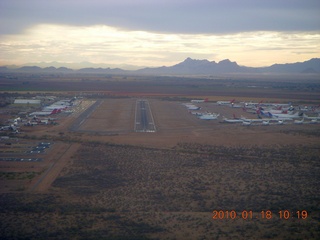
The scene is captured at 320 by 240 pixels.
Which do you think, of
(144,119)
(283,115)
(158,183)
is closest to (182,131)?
(144,119)

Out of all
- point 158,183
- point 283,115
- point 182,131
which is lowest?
point 158,183

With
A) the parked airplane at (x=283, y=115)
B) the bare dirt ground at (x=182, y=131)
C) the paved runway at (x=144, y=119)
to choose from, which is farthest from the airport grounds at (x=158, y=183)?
the parked airplane at (x=283, y=115)

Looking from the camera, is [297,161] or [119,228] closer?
[119,228]


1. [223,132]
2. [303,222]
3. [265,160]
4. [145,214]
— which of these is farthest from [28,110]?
[303,222]

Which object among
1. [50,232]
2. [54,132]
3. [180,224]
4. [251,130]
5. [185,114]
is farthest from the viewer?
[185,114]

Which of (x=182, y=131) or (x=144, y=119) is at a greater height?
(x=144, y=119)

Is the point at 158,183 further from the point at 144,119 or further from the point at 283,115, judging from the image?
the point at 283,115

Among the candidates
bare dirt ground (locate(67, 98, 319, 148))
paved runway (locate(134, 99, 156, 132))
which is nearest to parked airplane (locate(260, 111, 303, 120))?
bare dirt ground (locate(67, 98, 319, 148))

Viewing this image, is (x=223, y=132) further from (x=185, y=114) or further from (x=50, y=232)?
(x=50, y=232)
